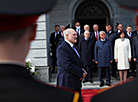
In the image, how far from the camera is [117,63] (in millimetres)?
11023

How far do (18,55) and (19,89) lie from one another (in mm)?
177

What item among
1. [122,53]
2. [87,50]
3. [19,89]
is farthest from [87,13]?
[19,89]

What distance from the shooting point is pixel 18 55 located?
68.0 inches

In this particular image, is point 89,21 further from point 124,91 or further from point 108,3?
point 124,91

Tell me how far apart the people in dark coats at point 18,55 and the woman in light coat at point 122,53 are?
905cm

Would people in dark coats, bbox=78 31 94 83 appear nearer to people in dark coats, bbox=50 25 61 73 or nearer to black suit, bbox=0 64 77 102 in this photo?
people in dark coats, bbox=50 25 61 73

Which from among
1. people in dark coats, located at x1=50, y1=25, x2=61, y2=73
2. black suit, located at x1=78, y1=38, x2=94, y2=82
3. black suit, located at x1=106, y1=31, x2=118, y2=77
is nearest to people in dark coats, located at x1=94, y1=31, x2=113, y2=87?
black suit, located at x1=78, y1=38, x2=94, y2=82

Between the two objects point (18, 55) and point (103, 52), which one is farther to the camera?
point (103, 52)

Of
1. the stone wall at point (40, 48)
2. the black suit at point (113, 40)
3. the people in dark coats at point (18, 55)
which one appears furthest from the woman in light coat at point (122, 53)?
the people in dark coats at point (18, 55)

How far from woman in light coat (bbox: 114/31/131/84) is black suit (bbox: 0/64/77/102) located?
29.8 ft

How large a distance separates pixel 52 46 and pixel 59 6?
4.06 meters

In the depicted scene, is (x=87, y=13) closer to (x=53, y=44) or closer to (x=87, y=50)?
(x=53, y=44)

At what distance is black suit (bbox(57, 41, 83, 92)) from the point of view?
577cm

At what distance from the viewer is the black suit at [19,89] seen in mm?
1672
